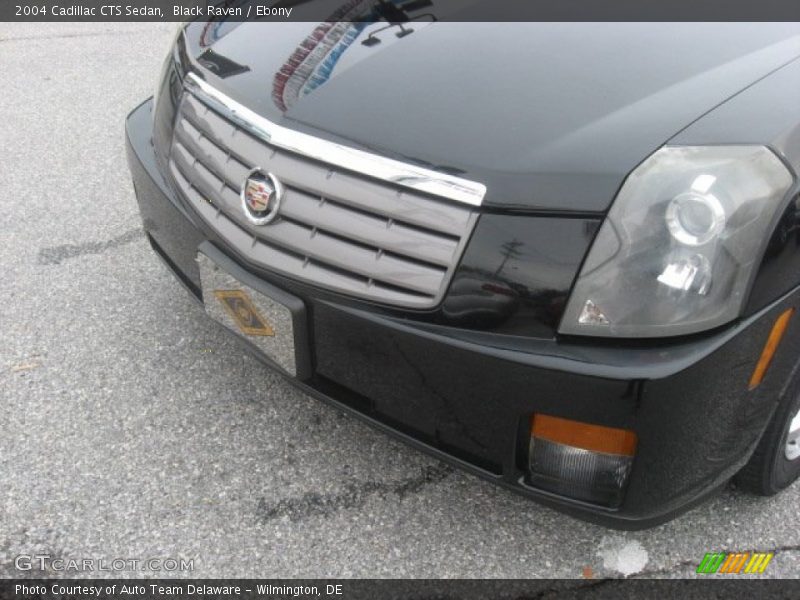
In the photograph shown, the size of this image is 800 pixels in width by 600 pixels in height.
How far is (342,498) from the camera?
2266 millimetres

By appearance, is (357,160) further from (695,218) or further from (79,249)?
(79,249)

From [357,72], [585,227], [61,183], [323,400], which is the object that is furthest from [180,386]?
[61,183]

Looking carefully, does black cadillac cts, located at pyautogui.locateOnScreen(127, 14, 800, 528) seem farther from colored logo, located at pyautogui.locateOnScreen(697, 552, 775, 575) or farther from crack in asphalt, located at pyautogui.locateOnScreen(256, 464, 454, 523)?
crack in asphalt, located at pyautogui.locateOnScreen(256, 464, 454, 523)

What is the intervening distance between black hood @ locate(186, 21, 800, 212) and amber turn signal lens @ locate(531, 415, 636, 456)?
430 mm

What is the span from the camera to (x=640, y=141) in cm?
175

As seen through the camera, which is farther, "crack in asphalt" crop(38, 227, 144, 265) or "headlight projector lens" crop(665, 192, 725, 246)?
"crack in asphalt" crop(38, 227, 144, 265)

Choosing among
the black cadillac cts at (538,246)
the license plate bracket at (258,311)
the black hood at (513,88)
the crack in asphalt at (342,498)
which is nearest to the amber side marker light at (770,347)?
the black cadillac cts at (538,246)

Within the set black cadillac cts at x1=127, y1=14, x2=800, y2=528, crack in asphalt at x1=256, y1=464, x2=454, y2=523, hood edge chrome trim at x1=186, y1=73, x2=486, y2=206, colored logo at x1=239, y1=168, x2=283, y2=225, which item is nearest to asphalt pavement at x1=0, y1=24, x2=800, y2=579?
crack in asphalt at x1=256, y1=464, x2=454, y2=523

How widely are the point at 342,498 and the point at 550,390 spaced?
31.5 inches

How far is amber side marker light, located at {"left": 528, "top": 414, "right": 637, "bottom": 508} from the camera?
172 cm

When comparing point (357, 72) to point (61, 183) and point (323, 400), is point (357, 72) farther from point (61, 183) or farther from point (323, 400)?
point (61, 183)

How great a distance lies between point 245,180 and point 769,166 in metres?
1.15

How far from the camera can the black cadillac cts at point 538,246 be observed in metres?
1.67

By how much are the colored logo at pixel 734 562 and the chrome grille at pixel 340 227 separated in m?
0.99
